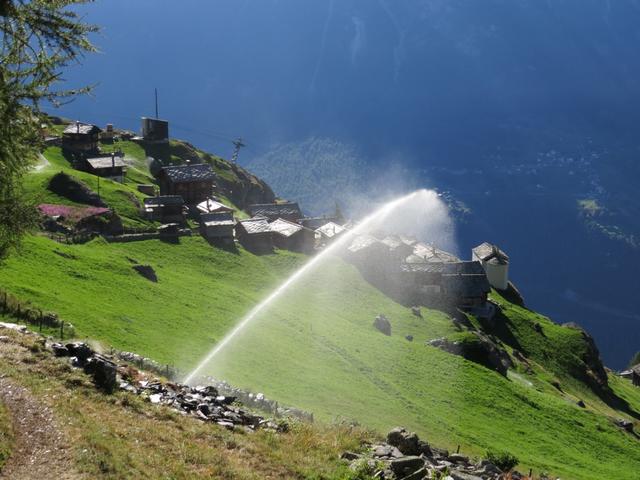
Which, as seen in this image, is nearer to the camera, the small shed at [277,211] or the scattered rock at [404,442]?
the scattered rock at [404,442]

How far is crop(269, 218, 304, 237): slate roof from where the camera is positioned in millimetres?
94562

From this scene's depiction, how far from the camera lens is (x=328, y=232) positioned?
10338 cm

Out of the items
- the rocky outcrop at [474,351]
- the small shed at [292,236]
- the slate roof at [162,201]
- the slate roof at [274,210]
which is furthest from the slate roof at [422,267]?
the slate roof at [162,201]

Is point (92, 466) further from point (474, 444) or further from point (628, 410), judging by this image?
point (628, 410)

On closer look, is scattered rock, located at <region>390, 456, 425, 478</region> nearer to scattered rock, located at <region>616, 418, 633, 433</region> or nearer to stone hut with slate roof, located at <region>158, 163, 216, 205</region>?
scattered rock, located at <region>616, 418, 633, 433</region>

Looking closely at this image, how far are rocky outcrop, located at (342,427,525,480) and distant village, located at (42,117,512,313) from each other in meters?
54.8

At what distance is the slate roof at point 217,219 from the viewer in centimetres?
8679

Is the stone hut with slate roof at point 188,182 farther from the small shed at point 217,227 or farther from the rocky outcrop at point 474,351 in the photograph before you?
the rocky outcrop at point 474,351

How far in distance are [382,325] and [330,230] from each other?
114 feet

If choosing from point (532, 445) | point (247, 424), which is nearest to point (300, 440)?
point (247, 424)

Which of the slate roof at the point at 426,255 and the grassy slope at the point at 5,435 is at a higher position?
the slate roof at the point at 426,255

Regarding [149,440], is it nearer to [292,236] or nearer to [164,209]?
[164,209]

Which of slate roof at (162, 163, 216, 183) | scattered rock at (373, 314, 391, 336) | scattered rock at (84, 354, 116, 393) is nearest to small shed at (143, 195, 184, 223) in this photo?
slate roof at (162, 163, 216, 183)

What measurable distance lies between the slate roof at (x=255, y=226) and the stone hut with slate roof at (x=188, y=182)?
13889 mm
